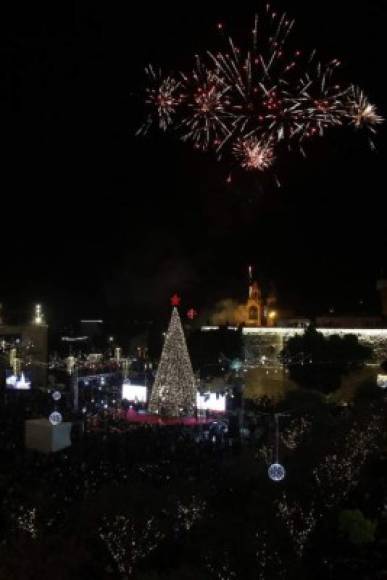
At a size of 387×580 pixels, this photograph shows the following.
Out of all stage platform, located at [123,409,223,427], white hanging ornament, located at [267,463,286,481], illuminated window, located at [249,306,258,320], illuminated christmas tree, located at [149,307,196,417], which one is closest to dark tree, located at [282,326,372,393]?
stage platform, located at [123,409,223,427]

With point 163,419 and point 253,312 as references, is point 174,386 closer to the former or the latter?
point 163,419

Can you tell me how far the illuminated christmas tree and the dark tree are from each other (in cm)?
551

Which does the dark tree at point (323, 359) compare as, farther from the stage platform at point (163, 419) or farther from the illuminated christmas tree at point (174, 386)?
the illuminated christmas tree at point (174, 386)

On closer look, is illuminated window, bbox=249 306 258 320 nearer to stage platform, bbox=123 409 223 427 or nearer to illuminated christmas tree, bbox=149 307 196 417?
stage platform, bbox=123 409 223 427

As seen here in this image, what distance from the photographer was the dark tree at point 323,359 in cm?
2698

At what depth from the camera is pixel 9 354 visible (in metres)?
30.1

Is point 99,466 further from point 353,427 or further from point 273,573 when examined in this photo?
point 353,427

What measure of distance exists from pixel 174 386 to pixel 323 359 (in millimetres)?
6920

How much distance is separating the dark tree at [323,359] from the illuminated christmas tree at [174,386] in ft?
18.1

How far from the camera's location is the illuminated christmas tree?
2397cm

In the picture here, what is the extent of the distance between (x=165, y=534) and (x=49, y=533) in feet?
5.73

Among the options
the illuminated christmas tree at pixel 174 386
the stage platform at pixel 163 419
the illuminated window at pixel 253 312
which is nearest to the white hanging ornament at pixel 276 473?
the stage platform at pixel 163 419

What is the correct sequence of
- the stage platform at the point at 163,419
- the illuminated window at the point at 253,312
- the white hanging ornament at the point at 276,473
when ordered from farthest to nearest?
the illuminated window at the point at 253,312
the stage platform at the point at 163,419
the white hanging ornament at the point at 276,473

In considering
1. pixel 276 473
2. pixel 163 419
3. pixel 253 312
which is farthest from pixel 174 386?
pixel 253 312
